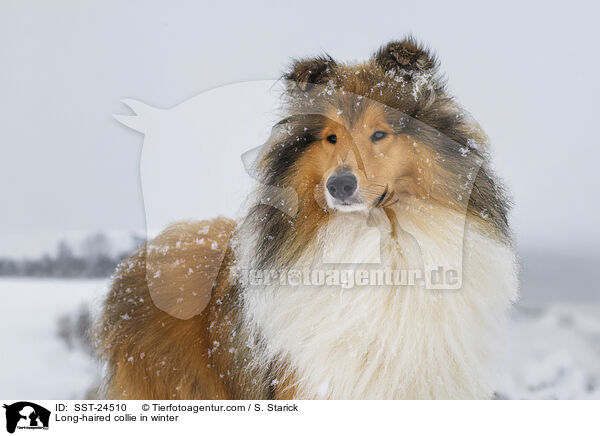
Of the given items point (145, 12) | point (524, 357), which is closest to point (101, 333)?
point (145, 12)

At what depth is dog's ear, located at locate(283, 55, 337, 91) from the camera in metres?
1.90

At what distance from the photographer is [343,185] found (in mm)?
1715

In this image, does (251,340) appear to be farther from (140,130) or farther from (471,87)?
(471,87)

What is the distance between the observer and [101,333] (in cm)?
210

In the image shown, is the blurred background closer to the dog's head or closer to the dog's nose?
the dog's head

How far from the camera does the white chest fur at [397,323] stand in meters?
1.81

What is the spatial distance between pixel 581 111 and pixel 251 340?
1704mm

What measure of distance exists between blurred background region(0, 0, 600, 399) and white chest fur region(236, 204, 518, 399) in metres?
0.30

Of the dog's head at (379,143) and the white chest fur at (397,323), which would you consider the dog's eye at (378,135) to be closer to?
the dog's head at (379,143)

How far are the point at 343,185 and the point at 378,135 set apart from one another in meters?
0.24
